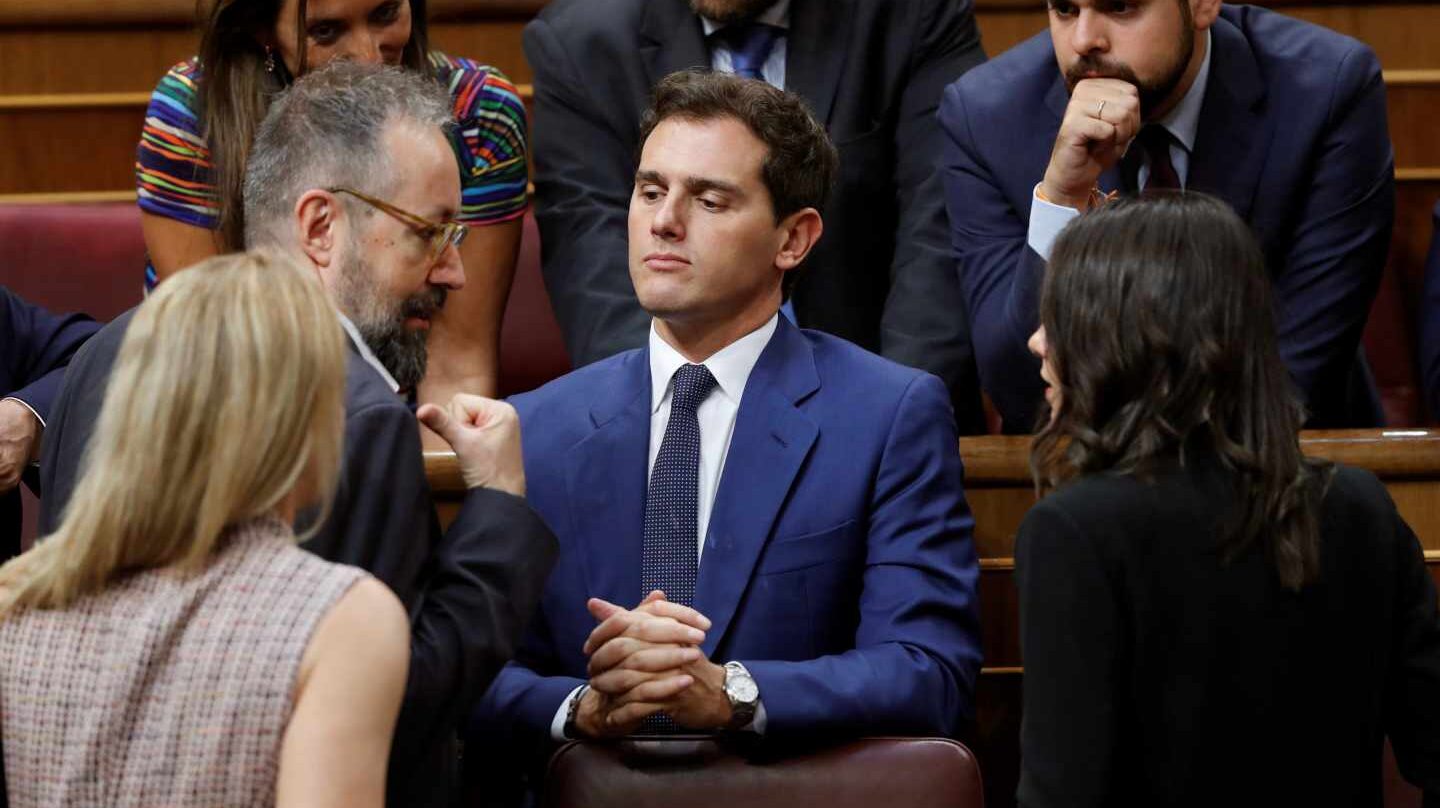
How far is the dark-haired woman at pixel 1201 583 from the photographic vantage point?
4.01 feet

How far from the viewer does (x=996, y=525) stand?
1883mm

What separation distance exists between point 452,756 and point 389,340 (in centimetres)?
33

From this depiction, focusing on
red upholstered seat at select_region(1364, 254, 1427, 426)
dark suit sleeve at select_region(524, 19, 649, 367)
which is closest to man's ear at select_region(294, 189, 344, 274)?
dark suit sleeve at select_region(524, 19, 649, 367)

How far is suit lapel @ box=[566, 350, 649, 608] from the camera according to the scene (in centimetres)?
166

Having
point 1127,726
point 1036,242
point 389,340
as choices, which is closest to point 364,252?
point 389,340

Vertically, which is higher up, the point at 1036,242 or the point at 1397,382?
the point at 1036,242

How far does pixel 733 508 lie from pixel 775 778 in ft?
0.88

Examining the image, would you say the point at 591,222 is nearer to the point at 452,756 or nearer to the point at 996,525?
the point at 996,525

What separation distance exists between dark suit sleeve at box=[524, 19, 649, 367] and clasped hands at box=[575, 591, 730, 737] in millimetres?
696

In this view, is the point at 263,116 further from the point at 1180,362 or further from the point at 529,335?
the point at 1180,362

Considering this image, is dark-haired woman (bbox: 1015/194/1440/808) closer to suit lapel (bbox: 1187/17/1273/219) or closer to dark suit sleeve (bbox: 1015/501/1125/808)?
dark suit sleeve (bbox: 1015/501/1125/808)

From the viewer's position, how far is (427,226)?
4.93 feet

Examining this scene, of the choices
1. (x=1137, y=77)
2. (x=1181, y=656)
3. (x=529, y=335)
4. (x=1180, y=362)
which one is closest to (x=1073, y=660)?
(x=1181, y=656)

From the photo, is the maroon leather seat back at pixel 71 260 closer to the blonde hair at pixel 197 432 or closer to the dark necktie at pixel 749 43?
the dark necktie at pixel 749 43
